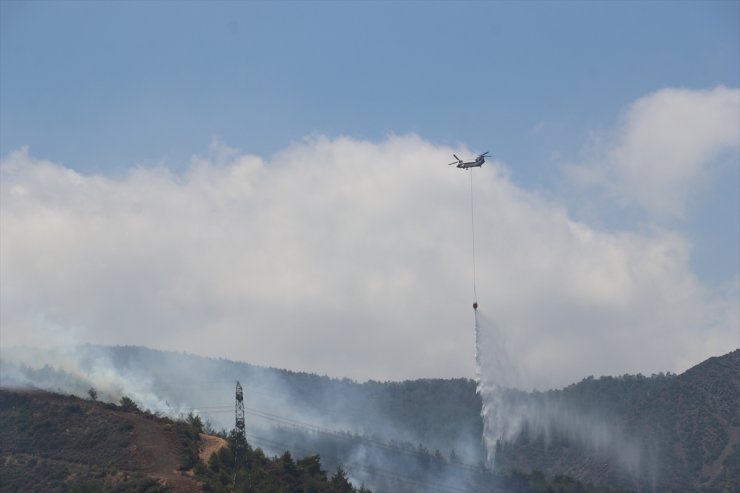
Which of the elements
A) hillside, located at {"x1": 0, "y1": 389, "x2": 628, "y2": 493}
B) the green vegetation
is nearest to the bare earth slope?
hillside, located at {"x1": 0, "y1": 389, "x2": 628, "y2": 493}

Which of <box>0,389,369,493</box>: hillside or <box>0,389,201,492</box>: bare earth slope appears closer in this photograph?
<box>0,389,369,493</box>: hillside

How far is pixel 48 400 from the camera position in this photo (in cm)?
19188

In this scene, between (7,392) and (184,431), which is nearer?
(184,431)

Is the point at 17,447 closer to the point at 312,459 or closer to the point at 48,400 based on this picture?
the point at 48,400

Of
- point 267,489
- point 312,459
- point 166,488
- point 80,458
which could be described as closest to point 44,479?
point 80,458

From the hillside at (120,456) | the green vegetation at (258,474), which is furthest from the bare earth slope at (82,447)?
the green vegetation at (258,474)

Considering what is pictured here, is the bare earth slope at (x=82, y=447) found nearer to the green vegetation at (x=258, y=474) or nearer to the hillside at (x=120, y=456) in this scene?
the hillside at (x=120, y=456)

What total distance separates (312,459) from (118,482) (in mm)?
45208

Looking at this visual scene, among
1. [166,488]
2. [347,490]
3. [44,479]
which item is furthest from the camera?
[347,490]

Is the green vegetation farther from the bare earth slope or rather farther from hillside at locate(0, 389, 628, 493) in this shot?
the bare earth slope

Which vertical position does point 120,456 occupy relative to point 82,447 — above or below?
below

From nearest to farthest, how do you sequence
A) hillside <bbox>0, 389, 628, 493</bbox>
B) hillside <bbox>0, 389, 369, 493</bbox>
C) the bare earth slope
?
hillside <bbox>0, 389, 628, 493</bbox> → hillside <bbox>0, 389, 369, 493</bbox> → the bare earth slope

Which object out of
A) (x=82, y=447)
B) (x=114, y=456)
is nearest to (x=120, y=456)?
(x=114, y=456)

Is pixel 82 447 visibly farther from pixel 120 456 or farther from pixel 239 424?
pixel 239 424
